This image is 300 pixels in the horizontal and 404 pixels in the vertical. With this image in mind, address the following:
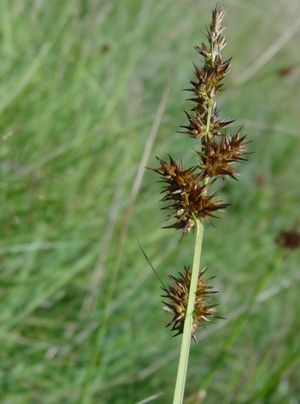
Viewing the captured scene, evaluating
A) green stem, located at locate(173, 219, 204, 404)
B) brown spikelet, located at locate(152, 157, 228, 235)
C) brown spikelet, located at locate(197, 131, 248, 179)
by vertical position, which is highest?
brown spikelet, located at locate(197, 131, 248, 179)

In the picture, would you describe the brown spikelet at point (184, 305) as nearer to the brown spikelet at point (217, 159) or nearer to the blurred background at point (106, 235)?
the brown spikelet at point (217, 159)

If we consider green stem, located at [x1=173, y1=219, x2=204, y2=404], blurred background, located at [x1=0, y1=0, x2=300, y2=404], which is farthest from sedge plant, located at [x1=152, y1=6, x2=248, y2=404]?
blurred background, located at [x1=0, y1=0, x2=300, y2=404]

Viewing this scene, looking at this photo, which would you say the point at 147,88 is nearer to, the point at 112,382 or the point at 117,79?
the point at 117,79

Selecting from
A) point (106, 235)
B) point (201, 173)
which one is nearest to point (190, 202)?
point (201, 173)

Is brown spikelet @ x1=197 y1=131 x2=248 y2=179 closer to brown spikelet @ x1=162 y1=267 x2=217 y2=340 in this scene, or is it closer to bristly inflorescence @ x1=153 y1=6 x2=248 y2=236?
bristly inflorescence @ x1=153 y1=6 x2=248 y2=236

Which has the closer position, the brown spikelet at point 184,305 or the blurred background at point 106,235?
the brown spikelet at point 184,305

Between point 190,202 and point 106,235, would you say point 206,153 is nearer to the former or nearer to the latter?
point 190,202

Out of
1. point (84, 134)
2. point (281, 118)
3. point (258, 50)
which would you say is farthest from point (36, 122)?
point (258, 50)

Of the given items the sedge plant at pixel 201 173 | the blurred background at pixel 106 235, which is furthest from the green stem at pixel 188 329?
the blurred background at pixel 106 235
